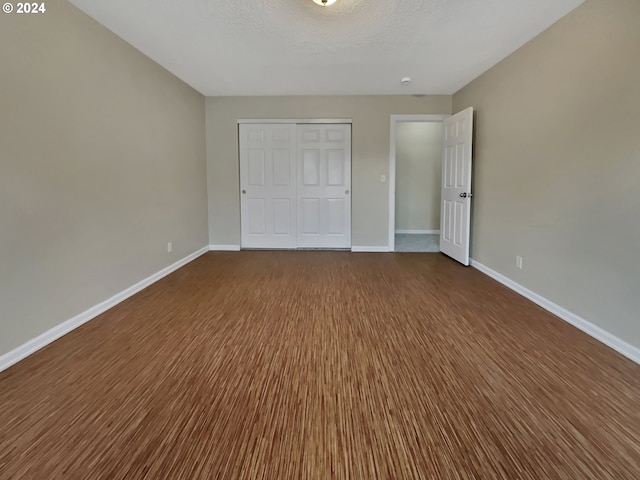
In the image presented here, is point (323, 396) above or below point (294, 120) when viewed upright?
below

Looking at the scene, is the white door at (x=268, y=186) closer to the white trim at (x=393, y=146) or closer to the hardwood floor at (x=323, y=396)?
the white trim at (x=393, y=146)

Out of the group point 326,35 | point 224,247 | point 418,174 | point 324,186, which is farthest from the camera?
point 418,174

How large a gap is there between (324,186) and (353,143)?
81 cm

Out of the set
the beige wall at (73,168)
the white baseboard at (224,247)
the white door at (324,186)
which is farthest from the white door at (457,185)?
the beige wall at (73,168)

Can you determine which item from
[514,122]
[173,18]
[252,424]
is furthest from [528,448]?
[173,18]

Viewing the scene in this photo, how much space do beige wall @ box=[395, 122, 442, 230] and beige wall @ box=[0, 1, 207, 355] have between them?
4609 millimetres

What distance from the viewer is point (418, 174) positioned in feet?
22.5

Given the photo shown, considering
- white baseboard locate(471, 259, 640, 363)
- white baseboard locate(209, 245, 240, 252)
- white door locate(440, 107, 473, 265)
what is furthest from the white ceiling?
white baseboard locate(209, 245, 240, 252)

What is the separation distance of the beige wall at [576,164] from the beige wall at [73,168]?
3.84 meters

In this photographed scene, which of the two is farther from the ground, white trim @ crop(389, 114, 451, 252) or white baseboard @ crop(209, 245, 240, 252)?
white trim @ crop(389, 114, 451, 252)

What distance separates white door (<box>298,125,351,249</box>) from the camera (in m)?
5.20

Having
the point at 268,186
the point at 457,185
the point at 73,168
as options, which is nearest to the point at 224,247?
the point at 268,186

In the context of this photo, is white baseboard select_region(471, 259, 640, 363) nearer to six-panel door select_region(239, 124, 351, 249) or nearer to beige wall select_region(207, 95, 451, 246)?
beige wall select_region(207, 95, 451, 246)

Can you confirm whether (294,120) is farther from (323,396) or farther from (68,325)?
(323,396)
